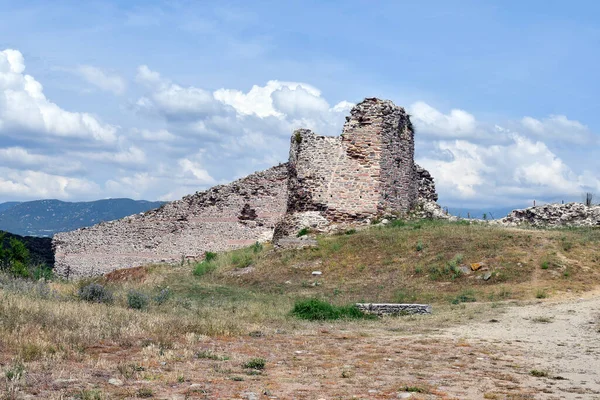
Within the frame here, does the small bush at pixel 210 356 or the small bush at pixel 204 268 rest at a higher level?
the small bush at pixel 204 268

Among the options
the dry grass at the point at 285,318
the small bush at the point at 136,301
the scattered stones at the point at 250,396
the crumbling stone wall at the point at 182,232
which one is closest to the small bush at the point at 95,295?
the dry grass at the point at 285,318

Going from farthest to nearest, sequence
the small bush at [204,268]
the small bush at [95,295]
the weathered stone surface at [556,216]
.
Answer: the weathered stone surface at [556,216] → the small bush at [204,268] → the small bush at [95,295]

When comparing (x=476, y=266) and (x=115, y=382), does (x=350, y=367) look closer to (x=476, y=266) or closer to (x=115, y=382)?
(x=115, y=382)

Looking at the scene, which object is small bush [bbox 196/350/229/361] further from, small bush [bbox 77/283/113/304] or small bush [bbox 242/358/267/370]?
small bush [bbox 77/283/113/304]

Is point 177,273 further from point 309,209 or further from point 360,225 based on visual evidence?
point 360,225

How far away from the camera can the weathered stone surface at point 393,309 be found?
39.4 feet

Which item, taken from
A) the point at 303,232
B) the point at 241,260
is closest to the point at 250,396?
the point at 241,260

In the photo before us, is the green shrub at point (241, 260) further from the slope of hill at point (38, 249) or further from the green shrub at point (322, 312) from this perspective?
the slope of hill at point (38, 249)

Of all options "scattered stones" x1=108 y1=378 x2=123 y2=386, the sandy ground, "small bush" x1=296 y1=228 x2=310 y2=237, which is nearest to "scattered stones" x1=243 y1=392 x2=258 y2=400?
the sandy ground

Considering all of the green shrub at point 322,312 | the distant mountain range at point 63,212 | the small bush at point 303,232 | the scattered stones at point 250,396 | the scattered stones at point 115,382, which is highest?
the distant mountain range at point 63,212

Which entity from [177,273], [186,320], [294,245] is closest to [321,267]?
[294,245]

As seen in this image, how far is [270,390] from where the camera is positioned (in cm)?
559

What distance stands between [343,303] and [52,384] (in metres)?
8.63

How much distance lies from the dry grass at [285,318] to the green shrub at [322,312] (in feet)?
1.12
